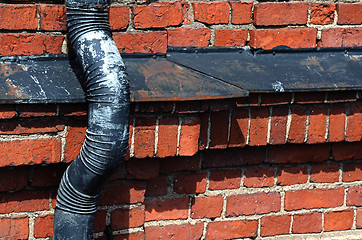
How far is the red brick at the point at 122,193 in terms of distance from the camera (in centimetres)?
203

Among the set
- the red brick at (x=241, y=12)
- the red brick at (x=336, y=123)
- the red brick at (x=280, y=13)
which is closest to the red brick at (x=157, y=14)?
the red brick at (x=241, y=12)

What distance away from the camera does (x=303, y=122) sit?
84.7 inches

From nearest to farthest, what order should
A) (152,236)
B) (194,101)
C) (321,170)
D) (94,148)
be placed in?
(94,148) → (194,101) → (152,236) → (321,170)

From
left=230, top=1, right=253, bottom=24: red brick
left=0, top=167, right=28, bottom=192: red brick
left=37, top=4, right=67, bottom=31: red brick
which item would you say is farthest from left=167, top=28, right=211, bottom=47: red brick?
left=0, top=167, right=28, bottom=192: red brick

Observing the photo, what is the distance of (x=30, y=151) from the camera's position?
1801 mm

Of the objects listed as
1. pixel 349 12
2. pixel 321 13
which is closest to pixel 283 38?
pixel 321 13

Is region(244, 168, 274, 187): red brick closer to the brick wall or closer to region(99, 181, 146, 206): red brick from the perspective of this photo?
the brick wall

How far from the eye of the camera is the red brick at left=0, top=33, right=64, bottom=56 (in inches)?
72.0

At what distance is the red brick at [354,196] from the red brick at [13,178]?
1478 mm

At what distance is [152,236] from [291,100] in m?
0.82

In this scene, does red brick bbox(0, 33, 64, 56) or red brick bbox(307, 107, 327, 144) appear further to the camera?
red brick bbox(307, 107, 327, 144)

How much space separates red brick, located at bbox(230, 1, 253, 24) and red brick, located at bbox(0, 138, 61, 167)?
885 mm

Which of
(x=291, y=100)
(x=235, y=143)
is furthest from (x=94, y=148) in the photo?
(x=291, y=100)

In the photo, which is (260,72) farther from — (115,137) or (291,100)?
(115,137)
